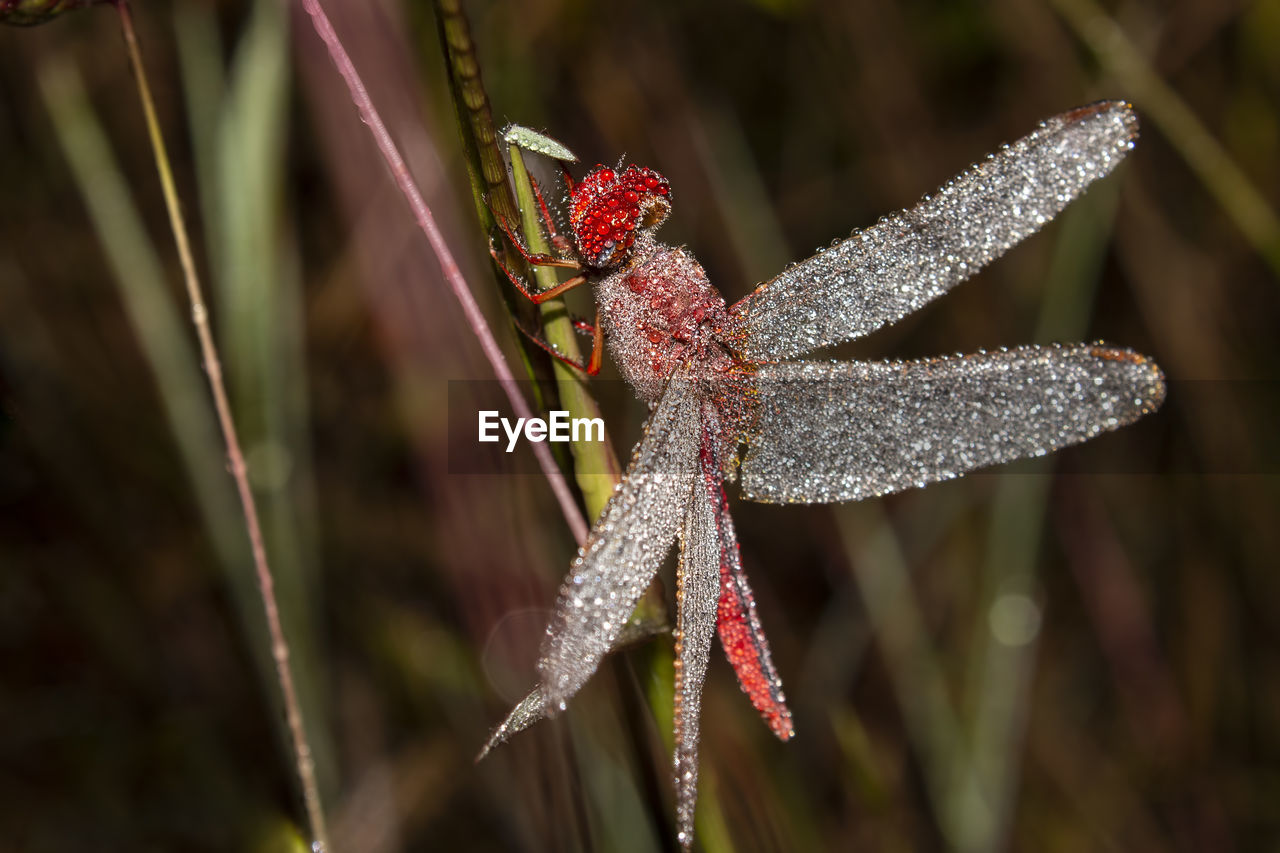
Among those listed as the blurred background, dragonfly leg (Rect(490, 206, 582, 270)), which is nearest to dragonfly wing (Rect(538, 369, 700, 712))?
dragonfly leg (Rect(490, 206, 582, 270))

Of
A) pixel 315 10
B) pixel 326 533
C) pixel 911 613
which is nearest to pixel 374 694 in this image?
pixel 326 533

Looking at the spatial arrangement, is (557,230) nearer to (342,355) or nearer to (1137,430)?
(342,355)

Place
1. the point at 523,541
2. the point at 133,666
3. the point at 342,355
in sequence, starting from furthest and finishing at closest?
the point at 342,355 < the point at 133,666 < the point at 523,541

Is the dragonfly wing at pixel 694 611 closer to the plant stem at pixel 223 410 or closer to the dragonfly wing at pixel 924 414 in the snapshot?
the dragonfly wing at pixel 924 414

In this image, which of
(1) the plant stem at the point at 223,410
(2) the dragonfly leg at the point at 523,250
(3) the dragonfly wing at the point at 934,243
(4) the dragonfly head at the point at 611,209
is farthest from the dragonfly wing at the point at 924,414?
(1) the plant stem at the point at 223,410

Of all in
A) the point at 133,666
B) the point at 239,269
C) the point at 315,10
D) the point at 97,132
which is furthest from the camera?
the point at 133,666

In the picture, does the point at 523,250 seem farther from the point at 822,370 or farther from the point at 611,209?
the point at 822,370

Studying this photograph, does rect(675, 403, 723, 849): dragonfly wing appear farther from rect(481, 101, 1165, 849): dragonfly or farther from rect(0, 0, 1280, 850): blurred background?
rect(0, 0, 1280, 850): blurred background
